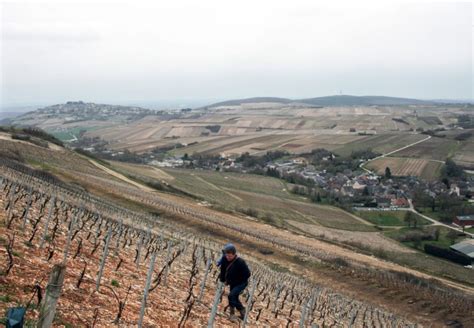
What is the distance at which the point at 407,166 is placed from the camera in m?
109

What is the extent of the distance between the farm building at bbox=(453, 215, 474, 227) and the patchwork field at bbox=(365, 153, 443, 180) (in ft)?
83.3

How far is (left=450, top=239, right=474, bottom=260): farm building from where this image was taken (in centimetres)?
5606

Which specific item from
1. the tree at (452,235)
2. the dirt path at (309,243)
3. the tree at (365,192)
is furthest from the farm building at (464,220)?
the dirt path at (309,243)

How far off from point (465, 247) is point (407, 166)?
53.1 m

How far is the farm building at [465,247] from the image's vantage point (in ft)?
184

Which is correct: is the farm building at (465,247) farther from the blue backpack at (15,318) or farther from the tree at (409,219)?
the blue backpack at (15,318)

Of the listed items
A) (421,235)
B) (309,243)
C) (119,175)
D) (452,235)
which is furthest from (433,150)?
(309,243)

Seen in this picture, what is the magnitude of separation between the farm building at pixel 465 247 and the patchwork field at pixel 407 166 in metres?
40.1

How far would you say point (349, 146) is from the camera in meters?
136

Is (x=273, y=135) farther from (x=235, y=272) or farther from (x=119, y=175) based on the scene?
(x=235, y=272)

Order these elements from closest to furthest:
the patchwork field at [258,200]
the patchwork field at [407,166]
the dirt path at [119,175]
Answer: the dirt path at [119,175] → the patchwork field at [258,200] → the patchwork field at [407,166]

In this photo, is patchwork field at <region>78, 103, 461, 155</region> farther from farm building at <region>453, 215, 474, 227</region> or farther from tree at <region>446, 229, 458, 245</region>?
tree at <region>446, 229, 458, 245</region>

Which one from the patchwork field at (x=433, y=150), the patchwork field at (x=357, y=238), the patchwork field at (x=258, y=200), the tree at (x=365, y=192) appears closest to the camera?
the patchwork field at (x=357, y=238)

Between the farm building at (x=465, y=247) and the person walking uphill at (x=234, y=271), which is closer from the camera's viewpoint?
the person walking uphill at (x=234, y=271)
